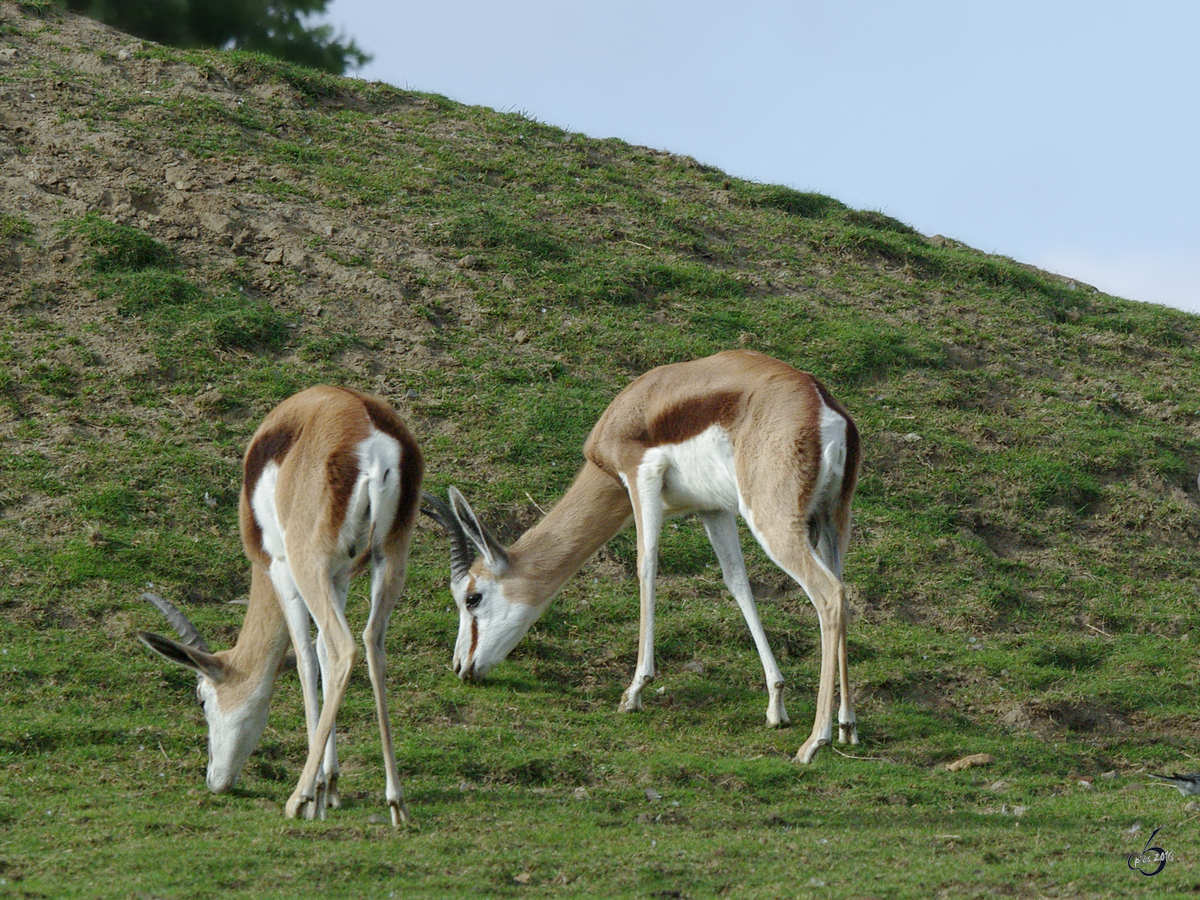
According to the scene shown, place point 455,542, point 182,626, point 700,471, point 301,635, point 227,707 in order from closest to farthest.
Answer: point 301,635 → point 227,707 → point 182,626 → point 700,471 → point 455,542

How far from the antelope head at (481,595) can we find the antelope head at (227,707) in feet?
6.64

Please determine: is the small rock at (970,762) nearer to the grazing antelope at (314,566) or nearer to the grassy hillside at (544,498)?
the grassy hillside at (544,498)

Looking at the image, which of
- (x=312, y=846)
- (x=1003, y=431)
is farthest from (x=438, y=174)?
(x=312, y=846)

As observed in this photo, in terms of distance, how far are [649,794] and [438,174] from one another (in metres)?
10.5

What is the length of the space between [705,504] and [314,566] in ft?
10.5

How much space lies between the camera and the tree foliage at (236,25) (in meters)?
21.0

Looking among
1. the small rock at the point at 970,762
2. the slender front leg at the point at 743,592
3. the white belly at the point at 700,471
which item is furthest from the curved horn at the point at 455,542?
the small rock at the point at 970,762

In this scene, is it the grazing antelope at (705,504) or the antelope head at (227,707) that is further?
the grazing antelope at (705,504)

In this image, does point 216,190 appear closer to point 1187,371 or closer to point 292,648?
point 292,648

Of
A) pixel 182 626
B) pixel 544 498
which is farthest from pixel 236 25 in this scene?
pixel 182 626

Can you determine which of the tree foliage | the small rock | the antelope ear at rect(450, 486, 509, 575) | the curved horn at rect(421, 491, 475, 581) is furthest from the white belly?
the tree foliage

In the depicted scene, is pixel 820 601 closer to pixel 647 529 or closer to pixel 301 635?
pixel 647 529

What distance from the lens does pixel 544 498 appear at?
33.3ft

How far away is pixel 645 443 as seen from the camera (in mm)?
8258
